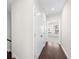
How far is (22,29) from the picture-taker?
2.58 metres

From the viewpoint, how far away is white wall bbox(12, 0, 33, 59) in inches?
94.7

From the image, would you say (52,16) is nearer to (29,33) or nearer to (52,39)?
(52,39)

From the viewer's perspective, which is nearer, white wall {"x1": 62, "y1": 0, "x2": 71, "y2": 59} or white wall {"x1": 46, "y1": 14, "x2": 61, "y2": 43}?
white wall {"x1": 62, "y1": 0, "x2": 71, "y2": 59}

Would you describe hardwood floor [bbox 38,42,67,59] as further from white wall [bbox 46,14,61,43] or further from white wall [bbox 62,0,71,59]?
white wall [bbox 46,14,61,43]

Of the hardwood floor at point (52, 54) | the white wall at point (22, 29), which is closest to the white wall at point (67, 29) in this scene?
the hardwood floor at point (52, 54)

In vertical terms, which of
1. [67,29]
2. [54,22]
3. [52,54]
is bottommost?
[52,54]

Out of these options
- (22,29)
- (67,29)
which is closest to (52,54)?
(67,29)

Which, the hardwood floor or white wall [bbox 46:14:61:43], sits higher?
white wall [bbox 46:14:61:43]

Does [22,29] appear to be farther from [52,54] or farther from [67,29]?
[52,54]

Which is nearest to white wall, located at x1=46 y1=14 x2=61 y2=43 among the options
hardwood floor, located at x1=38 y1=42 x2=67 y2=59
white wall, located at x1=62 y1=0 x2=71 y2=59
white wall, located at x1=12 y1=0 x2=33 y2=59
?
hardwood floor, located at x1=38 y1=42 x2=67 y2=59

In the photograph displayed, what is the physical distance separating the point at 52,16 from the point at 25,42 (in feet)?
20.7

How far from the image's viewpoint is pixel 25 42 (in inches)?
98.1

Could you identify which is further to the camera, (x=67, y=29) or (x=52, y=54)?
(x=52, y=54)
